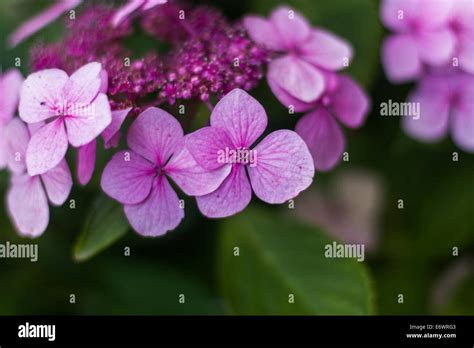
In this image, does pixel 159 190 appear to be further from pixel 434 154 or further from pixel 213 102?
pixel 434 154

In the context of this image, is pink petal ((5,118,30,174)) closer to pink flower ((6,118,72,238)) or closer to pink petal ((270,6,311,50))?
pink flower ((6,118,72,238))

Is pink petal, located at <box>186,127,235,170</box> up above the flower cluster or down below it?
below

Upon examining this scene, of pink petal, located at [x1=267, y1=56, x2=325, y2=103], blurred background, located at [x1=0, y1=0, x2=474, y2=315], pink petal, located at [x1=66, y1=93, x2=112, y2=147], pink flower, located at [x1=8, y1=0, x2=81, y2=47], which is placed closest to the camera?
pink petal, located at [x1=66, y1=93, x2=112, y2=147]

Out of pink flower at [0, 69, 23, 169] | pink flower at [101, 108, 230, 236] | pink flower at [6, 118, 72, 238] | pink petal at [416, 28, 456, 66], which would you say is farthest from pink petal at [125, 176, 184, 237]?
pink petal at [416, 28, 456, 66]

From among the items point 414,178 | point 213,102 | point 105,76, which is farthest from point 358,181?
point 105,76
